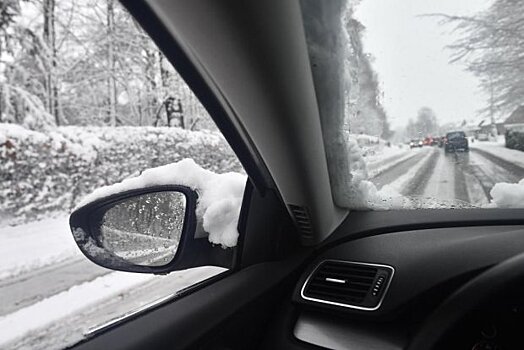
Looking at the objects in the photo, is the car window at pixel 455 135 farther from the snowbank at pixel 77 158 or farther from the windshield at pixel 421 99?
the snowbank at pixel 77 158

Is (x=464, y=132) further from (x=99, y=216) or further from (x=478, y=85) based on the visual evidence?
(x=99, y=216)

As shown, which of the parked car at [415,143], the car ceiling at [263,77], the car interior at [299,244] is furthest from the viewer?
the parked car at [415,143]

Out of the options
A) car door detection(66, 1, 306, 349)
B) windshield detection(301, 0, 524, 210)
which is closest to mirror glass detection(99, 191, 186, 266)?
car door detection(66, 1, 306, 349)

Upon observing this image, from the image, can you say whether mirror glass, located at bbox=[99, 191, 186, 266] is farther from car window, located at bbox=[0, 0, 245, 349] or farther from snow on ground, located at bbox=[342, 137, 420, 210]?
snow on ground, located at bbox=[342, 137, 420, 210]

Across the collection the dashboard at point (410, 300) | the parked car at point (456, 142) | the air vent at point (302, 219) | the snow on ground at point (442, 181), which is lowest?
the dashboard at point (410, 300)

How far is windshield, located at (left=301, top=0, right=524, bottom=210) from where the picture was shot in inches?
76.3

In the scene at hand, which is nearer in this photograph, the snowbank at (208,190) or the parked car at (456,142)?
the snowbank at (208,190)

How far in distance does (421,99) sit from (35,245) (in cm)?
199

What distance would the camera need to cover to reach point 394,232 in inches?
94.0

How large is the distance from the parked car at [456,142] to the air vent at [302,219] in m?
0.86

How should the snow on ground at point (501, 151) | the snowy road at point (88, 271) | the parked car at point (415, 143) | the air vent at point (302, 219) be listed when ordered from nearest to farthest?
the snowy road at point (88, 271) < the snow on ground at point (501, 151) < the air vent at point (302, 219) < the parked car at point (415, 143)

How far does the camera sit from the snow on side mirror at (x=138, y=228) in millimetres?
1910

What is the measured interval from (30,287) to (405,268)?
5.52 ft

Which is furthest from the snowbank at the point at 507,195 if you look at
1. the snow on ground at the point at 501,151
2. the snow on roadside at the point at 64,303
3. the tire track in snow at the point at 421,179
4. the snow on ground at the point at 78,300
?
the snow on roadside at the point at 64,303
